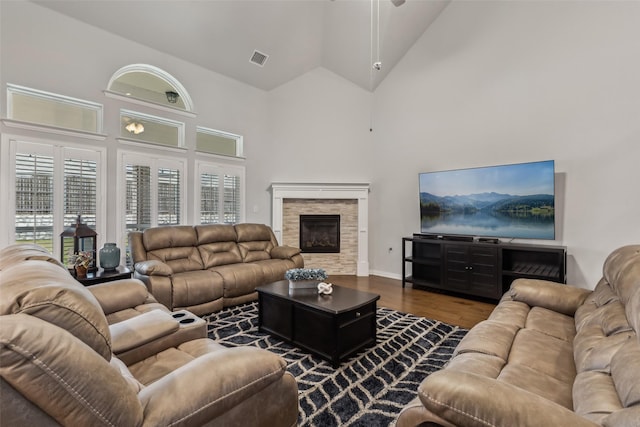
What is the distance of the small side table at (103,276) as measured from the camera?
289 cm

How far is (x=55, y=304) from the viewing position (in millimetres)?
916

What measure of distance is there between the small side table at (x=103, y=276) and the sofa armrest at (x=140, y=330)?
172cm

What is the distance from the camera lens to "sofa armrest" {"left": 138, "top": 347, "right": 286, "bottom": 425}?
964mm

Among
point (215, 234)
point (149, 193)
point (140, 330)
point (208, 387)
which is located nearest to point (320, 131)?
point (215, 234)

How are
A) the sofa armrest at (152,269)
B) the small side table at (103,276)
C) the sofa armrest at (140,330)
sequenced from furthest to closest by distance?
1. the sofa armrest at (152,269)
2. the small side table at (103,276)
3. the sofa armrest at (140,330)

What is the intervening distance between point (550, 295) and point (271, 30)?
504 centimetres

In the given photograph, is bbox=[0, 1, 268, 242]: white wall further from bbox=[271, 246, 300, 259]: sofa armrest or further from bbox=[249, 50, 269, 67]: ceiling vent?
bbox=[271, 246, 300, 259]: sofa armrest

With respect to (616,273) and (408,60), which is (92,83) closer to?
(408,60)

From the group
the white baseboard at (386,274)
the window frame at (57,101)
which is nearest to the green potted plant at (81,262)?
the window frame at (57,101)

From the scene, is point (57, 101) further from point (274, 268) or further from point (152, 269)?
point (274, 268)

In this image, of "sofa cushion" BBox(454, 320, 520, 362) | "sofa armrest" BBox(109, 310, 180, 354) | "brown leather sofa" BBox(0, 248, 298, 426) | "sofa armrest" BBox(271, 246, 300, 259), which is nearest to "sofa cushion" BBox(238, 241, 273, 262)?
"sofa armrest" BBox(271, 246, 300, 259)

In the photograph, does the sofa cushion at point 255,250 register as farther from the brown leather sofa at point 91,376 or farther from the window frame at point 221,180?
the brown leather sofa at point 91,376

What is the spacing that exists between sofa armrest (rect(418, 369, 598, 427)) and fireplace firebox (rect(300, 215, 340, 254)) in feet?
15.8

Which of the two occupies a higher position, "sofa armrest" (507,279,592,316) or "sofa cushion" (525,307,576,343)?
"sofa armrest" (507,279,592,316)
